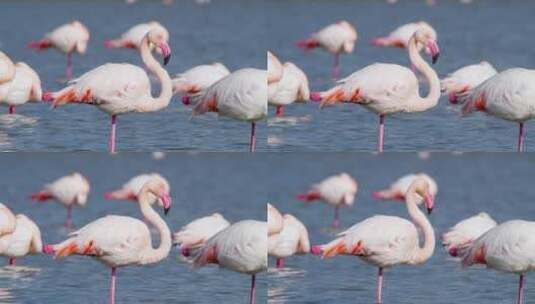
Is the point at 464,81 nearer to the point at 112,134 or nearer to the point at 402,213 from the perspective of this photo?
the point at 112,134

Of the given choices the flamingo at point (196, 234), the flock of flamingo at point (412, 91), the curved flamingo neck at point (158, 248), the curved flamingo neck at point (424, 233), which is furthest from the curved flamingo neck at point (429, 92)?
the curved flamingo neck at point (158, 248)

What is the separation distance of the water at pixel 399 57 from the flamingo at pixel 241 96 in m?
1.23

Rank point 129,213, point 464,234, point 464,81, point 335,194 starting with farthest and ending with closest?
point 129,213
point 335,194
point 464,81
point 464,234

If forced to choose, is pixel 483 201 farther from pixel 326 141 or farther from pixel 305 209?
pixel 326 141

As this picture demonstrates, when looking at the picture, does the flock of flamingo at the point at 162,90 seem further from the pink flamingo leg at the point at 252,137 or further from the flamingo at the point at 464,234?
the flamingo at the point at 464,234

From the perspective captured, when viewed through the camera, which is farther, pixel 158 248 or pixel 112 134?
pixel 112 134

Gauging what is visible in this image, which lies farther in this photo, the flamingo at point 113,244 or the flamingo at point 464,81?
the flamingo at point 464,81

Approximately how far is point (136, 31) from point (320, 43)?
1.73 meters

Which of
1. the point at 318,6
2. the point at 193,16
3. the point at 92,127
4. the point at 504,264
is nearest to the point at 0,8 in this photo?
the point at 193,16

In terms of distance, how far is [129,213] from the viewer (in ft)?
52.6

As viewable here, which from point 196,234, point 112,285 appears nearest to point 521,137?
point 196,234

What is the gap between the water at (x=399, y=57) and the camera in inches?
489

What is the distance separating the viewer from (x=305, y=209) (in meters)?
15.2

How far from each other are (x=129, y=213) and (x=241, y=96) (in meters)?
5.84
